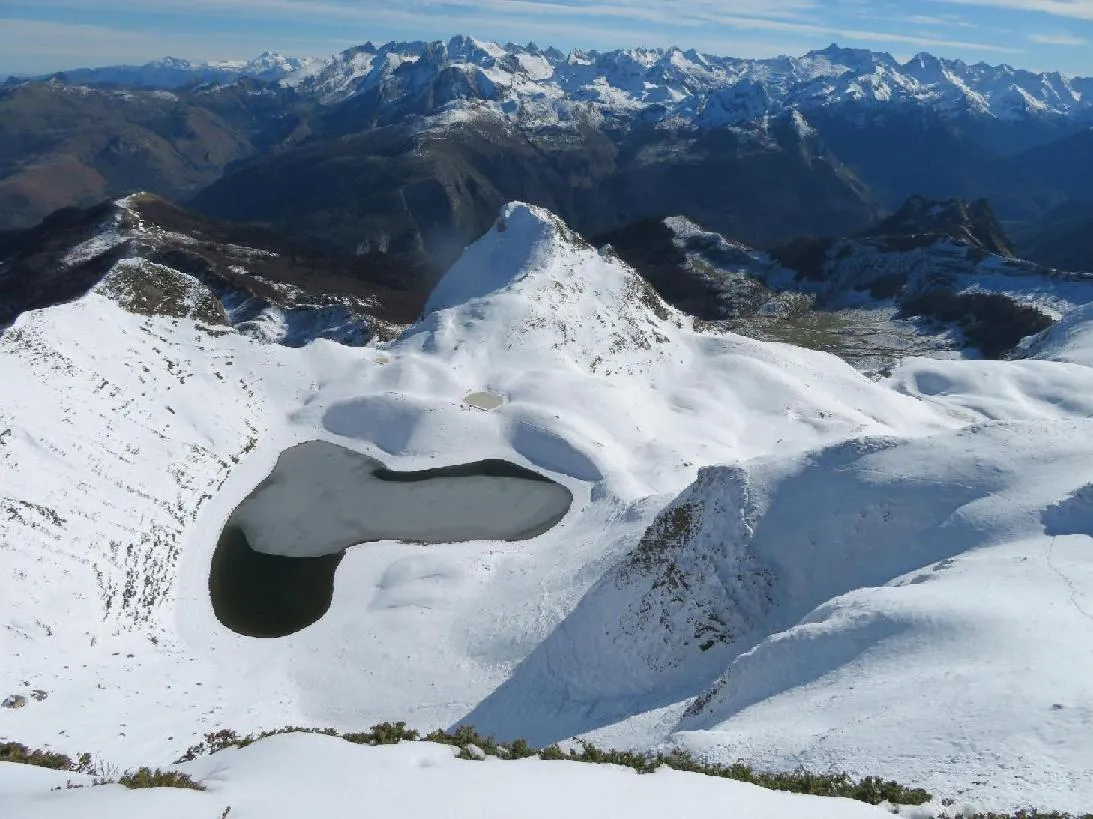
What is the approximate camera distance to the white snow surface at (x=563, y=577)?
1917 centimetres

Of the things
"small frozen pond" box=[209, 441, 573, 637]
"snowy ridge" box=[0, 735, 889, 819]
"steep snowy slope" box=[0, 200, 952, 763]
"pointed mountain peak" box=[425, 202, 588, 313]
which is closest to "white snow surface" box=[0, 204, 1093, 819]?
"snowy ridge" box=[0, 735, 889, 819]

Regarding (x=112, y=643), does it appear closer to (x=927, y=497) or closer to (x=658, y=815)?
(x=658, y=815)

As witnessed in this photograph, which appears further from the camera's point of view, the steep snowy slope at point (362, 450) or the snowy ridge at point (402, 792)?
the steep snowy slope at point (362, 450)

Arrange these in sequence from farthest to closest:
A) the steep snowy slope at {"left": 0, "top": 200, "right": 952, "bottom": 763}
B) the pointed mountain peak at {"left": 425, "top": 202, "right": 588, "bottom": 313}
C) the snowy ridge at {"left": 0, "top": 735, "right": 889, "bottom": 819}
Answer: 1. the pointed mountain peak at {"left": 425, "top": 202, "right": 588, "bottom": 313}
2. the steep snowy slope at {"left": 0, "top": 200, "right": 952, "bottom": 763}
3. the snowy ridge at {"left": 0, "top": 735, "right": 889, "bottom": 819}

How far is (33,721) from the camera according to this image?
30438 mm

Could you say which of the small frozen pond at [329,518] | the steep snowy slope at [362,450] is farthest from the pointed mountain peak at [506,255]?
the small frozen pond at [329,518]

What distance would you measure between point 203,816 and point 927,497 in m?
30.4

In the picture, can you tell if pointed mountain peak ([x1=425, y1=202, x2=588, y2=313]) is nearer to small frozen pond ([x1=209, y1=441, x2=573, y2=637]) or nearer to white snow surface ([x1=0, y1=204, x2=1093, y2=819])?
white snow surface ([x1=0, y1=204, x2=1093, y2=819])

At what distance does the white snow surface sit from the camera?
19.2m

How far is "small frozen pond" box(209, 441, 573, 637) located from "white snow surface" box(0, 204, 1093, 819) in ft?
5.03

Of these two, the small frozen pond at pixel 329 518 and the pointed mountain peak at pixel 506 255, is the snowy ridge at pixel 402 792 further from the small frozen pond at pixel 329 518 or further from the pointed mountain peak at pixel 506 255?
the pointed mountain peak at pixel 506 255

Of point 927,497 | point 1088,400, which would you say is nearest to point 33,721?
Result: point 927,497

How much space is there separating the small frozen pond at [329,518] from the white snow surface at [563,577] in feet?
5.03

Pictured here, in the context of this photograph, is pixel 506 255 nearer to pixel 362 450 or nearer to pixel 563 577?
pixel 362 450
